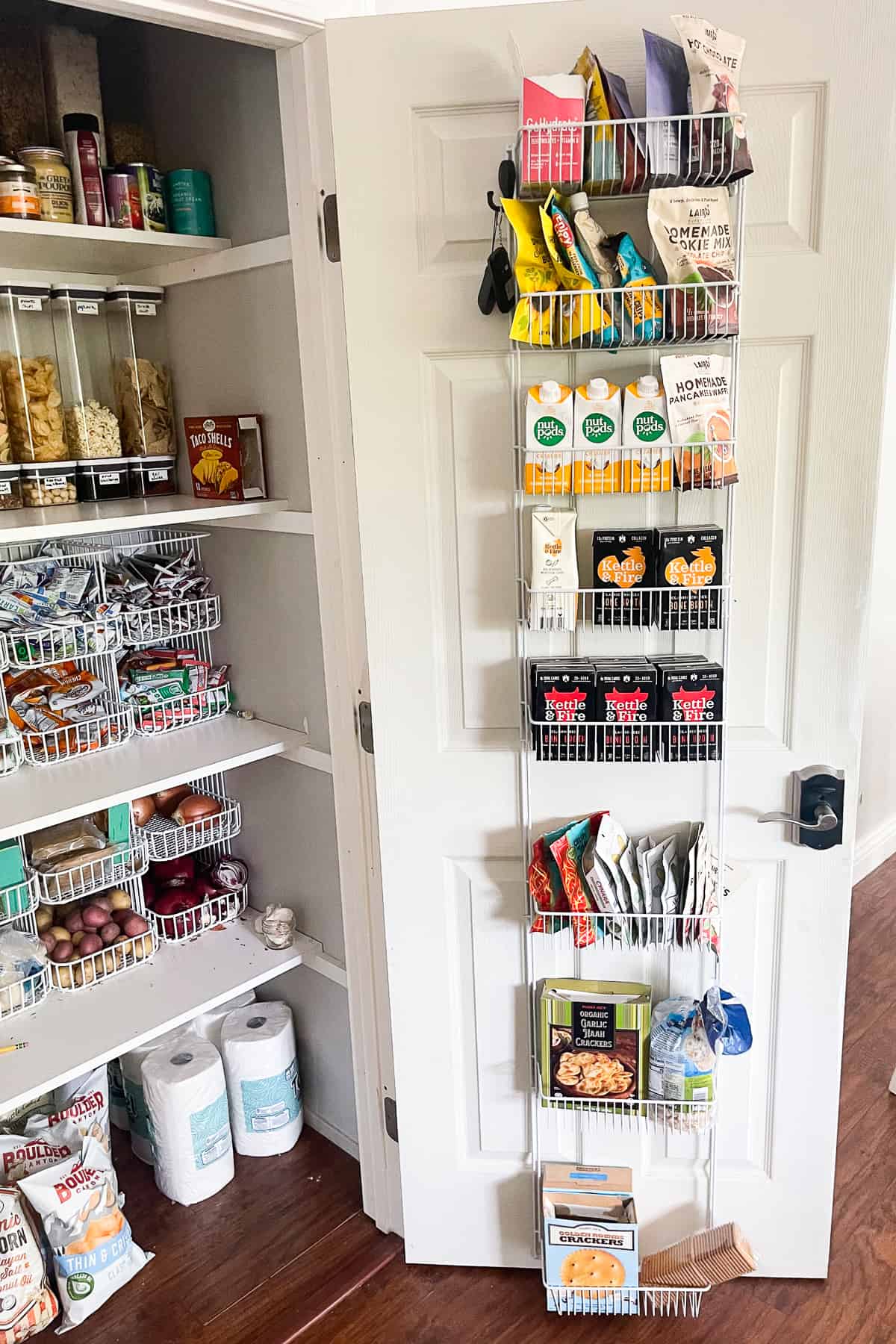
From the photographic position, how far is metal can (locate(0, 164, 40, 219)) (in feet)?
5.51

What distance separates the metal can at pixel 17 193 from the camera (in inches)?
66.1

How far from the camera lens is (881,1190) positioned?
210cm

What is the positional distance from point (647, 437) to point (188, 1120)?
1589 mm

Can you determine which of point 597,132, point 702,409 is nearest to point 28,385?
point 597,132

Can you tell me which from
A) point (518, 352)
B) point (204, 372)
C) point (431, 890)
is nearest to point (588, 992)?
point (431, 890)

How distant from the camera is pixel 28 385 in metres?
1.89

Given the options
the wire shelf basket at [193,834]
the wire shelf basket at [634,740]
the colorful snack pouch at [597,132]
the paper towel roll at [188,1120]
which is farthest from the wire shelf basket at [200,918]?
the colorful snack pouch at [597,132]

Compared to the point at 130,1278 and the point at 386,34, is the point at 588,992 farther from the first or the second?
the point at 386,34

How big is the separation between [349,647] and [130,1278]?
1279 millimetres

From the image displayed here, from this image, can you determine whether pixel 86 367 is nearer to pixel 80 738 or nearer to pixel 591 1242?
pixel 80 738

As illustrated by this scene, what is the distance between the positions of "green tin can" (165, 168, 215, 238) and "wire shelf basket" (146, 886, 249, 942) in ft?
4.45

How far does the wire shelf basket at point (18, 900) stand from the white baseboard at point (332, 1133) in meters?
0.81

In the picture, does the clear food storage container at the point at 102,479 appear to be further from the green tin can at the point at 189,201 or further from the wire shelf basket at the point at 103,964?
the wire shelf basket at the point at 103,964

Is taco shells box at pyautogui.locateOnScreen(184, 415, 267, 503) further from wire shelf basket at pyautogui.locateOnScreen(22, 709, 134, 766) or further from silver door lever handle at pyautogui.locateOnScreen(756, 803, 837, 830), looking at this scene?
silver door lever handle at pyautogui.locateOnScreen(756, 803, 837, 830)
